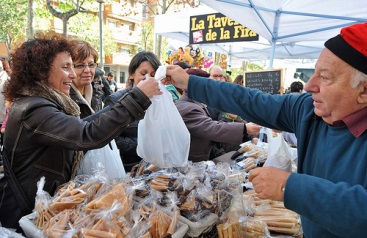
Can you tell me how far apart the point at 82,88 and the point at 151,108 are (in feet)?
4.33

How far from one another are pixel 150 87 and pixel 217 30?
5.02m

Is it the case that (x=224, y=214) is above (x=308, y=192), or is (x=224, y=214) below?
below

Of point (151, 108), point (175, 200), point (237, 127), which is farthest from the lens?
point (237, 127)

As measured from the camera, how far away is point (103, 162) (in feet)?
5.97

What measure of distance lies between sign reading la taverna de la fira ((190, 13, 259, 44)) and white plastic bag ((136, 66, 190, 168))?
185 inches

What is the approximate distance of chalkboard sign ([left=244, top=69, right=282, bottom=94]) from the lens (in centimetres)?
441

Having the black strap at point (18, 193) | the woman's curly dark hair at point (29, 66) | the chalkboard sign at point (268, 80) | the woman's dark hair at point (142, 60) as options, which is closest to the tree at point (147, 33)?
the chalkboard sign at point (268, 80)

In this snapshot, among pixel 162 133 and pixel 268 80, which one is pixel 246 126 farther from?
pixel 268 80

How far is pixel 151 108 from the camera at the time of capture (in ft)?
5.35

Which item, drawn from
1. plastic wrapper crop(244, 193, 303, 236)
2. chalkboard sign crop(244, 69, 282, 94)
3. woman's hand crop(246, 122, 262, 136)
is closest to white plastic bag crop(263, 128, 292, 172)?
woman's hand crop(246, 122, 262, 136)

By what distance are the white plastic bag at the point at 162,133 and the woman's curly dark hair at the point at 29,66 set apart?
0.67 m

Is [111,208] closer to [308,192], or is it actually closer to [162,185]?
[162,185]

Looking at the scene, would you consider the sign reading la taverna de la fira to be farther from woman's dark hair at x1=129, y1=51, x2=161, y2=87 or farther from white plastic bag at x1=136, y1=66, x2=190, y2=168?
white plastic bag at x1=136, y1=66, x2=190, y2=168

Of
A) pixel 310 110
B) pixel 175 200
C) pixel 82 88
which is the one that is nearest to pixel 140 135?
pixel 175 200
